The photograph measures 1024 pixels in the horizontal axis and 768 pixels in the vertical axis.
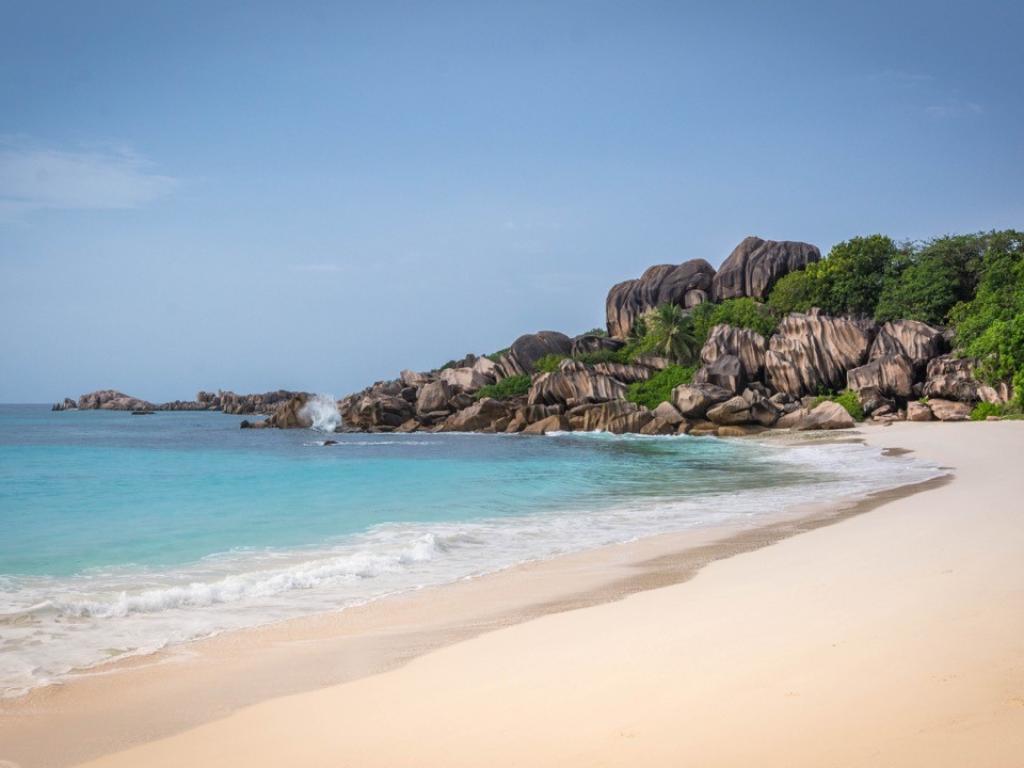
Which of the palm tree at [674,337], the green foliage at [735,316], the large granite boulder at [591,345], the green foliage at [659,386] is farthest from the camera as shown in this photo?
the large granite boulder at [591,345]

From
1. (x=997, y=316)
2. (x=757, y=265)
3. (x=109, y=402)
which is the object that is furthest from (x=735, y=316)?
(x=109, y=402)

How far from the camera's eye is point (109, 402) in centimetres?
16612

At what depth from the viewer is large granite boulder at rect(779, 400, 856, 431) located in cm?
3928

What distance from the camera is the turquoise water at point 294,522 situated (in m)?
7.97

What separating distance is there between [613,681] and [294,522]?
10983 mm

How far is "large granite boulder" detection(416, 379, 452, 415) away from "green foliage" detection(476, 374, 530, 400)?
2.45m

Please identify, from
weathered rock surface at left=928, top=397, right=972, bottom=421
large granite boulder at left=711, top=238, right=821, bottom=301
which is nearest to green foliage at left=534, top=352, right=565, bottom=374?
large granite boulder at left=711, top=238, right=821, bottom=301

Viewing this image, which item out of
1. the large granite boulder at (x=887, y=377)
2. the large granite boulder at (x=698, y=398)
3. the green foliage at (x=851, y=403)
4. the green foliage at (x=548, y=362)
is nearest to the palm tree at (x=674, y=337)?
the green foliage at (x=548, y=362)

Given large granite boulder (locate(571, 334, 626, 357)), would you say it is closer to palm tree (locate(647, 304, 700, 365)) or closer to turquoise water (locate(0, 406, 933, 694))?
palm tree (locate(647, 304, 700, 365))

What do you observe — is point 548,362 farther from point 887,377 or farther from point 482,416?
point 887,377

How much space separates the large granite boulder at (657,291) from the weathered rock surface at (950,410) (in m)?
28.2

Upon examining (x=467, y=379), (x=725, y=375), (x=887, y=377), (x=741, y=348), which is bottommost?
(x=887, y=377)

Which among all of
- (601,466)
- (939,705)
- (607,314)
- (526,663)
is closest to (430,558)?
(526,663)

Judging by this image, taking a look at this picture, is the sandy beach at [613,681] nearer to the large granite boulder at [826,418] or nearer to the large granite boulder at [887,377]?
the large granite boulder at [826,418]
